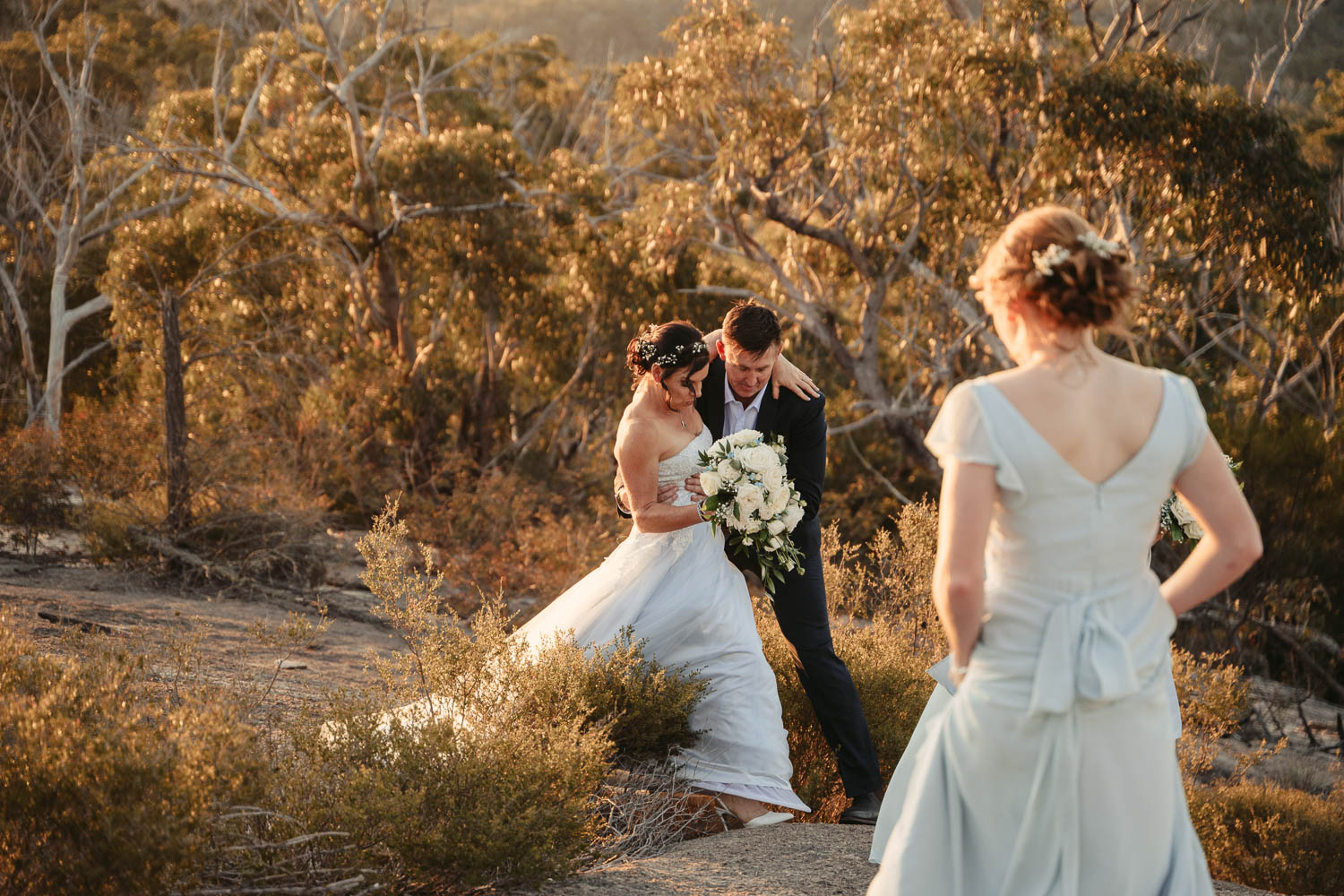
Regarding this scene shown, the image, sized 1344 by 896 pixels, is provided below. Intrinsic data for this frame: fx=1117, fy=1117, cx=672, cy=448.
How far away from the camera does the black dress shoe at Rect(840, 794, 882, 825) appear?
429 centimetres

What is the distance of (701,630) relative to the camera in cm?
442

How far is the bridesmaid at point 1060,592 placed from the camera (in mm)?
2111

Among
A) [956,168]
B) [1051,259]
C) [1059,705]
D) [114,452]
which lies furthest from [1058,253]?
[956,168]

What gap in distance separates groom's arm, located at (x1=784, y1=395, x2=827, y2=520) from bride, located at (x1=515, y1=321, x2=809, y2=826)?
366mm

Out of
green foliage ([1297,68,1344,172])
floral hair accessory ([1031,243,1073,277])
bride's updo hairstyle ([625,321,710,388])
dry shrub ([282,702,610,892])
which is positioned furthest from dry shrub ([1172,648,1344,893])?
green foliage ([1297,68,1344,172])

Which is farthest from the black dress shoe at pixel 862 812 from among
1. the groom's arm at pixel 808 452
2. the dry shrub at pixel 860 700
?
the groom's arm at pixel 808 452

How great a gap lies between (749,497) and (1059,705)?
76.4 inches

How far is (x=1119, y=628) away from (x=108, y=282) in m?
14.8

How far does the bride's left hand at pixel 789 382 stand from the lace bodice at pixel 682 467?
1.22 feet

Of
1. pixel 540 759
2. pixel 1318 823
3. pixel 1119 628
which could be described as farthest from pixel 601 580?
pixel 1318 823

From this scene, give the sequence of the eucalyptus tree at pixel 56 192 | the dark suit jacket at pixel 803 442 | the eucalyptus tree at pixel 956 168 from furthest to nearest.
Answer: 1. the eucalyptus tree at pixel 56 192
2. the eucalyptus tree at pixel 956 168
3. the dark suit jacket at pixel 803 442

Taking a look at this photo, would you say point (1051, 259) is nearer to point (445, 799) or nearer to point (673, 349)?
point (445, 799)

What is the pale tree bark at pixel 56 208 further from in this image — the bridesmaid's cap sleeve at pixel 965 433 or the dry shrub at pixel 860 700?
the bridesmaid's cap sleeve at pixel 965 433

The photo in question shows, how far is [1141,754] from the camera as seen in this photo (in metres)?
2.21
